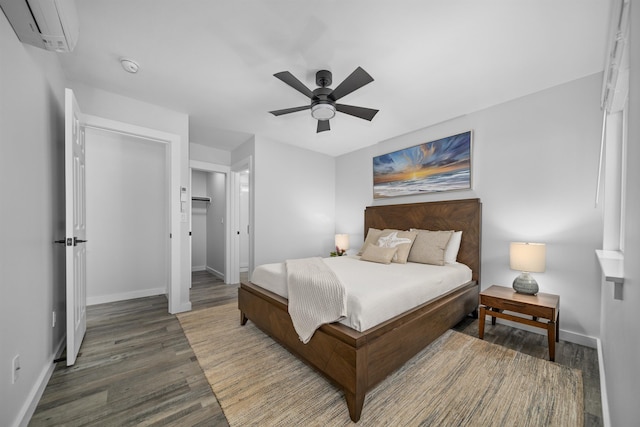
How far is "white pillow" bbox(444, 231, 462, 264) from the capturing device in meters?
3.01

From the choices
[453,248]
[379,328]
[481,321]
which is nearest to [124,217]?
[379,328]

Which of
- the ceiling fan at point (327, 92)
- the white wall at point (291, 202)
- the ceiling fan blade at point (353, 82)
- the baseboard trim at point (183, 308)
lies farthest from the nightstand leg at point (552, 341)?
the baseboard trim at point (183, 308)

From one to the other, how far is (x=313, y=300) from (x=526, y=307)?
1.90 metres

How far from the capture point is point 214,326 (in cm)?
272

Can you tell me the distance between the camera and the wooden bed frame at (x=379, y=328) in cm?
152

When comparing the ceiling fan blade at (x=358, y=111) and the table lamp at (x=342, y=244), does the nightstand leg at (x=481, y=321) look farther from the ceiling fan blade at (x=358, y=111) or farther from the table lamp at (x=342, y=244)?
the table lamp at (x=342, y=244)

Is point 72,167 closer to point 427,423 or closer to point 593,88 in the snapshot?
point 427,423

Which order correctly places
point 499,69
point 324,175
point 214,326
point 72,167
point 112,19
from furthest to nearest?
point 324,175, point 214,326, point 499,69, point 72,167, point 112,19

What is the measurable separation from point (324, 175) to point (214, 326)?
3.24m

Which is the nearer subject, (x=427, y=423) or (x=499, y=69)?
(x=427, y=423)

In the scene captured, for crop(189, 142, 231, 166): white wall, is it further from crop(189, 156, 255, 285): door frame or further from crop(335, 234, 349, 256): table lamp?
crop(335, 234, 349, 256): table lamp

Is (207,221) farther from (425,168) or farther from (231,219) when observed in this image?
(425,168)

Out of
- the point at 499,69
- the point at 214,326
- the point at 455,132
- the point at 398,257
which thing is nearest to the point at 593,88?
the point at 499,69

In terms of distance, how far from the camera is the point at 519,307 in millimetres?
2236
